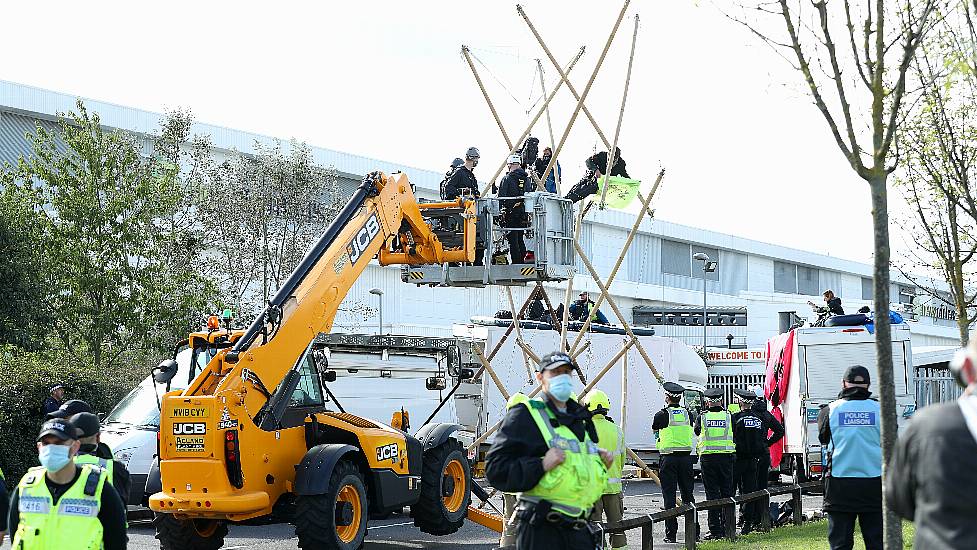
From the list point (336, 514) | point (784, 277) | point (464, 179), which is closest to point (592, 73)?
point (464, 179)

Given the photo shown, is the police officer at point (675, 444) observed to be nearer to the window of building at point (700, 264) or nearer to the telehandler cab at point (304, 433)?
the telehandler cab at point (304, 433)

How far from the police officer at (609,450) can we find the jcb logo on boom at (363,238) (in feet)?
9.29

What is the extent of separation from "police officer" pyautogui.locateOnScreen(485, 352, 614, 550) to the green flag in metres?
11.0

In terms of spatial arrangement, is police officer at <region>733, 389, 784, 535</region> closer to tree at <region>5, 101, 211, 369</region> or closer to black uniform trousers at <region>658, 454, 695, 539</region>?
black uniform trousers at <region>658, 454, 695, 539</region>

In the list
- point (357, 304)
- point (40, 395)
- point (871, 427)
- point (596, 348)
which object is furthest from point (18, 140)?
point (871, 427)

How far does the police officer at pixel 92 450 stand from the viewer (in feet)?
27.2

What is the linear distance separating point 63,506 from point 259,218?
2471 centimetres

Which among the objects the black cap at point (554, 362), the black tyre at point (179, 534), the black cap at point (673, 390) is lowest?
the black tyre at point (179, 534)

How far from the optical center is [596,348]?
23797 millimetres

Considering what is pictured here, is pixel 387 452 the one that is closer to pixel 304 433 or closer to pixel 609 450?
pixel 304 433

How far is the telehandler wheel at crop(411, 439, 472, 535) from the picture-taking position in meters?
14.5

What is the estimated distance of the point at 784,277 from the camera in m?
→ 71.4

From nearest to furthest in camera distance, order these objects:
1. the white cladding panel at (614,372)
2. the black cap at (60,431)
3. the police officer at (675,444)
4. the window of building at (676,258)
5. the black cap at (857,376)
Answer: the black cap at (60,431)
the black cap at (857,376)
the police officer at (675,444)
the white cladding panel at (614,372)
the window of building at (676,258)

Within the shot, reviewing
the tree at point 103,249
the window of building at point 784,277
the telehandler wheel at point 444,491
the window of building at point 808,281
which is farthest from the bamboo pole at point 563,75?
the window of building at point 808,281
